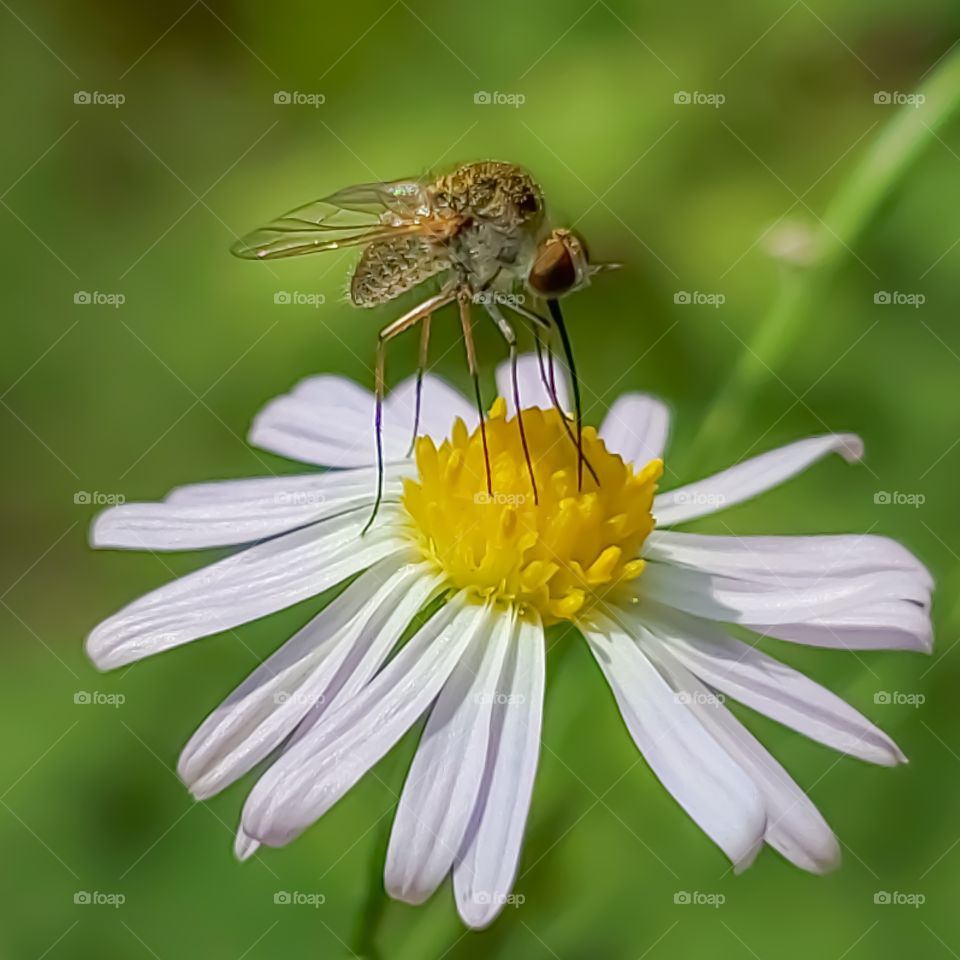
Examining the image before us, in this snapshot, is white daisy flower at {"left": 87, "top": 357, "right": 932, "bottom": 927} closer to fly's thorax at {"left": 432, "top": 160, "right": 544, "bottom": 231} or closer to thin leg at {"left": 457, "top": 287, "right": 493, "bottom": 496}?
thin leg at {"left": 457, "top": 287, "right": 493, "bottom": 496}

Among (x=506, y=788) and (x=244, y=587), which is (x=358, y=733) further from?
(x=244, y=587)

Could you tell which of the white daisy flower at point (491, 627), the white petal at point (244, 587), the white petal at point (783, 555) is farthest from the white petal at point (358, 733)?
the white petal at point (783, 555)

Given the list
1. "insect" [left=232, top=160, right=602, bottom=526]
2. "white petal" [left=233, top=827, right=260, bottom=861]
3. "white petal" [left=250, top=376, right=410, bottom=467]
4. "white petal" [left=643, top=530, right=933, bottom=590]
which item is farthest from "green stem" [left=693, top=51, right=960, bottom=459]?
"white petal" [left=233, top=827, right=260, bottom=861]

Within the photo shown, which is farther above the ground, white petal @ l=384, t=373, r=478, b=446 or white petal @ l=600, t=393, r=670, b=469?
white petal @ l=384, t=373, r=478, b=446

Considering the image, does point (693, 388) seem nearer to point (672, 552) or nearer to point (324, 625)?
point (672, 552)

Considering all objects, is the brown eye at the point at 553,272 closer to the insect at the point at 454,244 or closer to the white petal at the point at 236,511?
the insect at the point at 454,244

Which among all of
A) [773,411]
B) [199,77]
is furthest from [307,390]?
[199,77]
